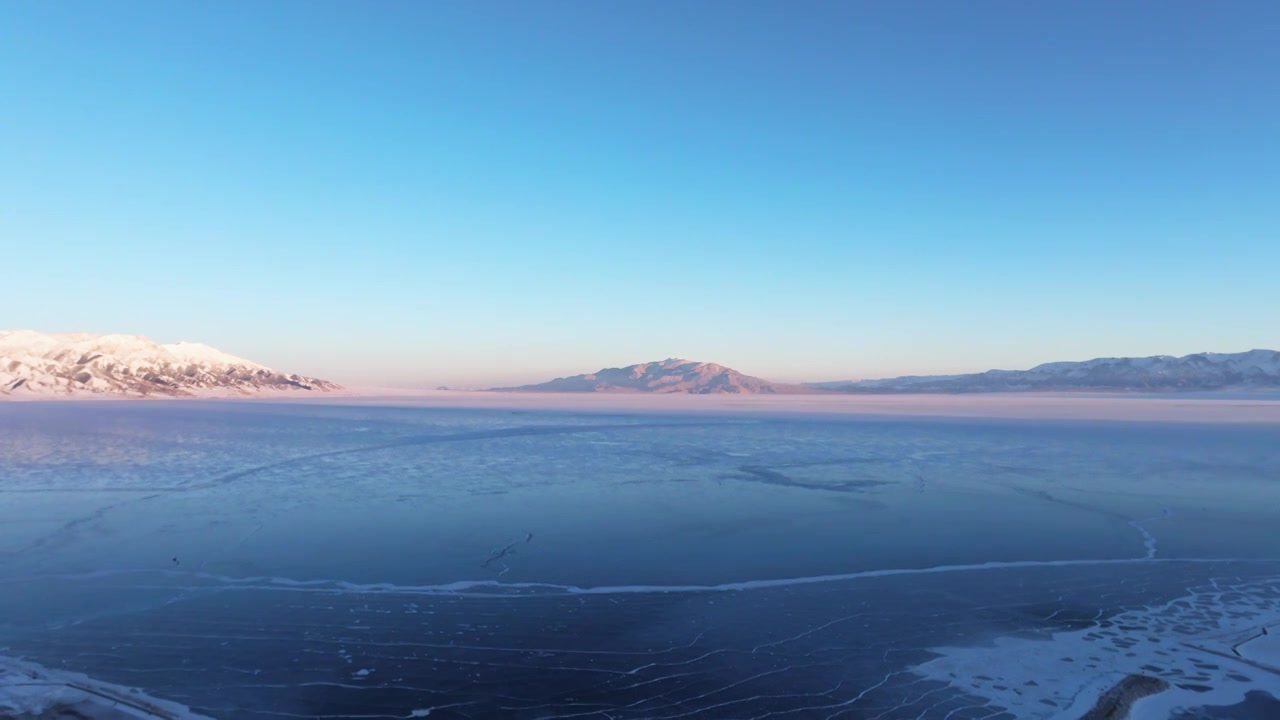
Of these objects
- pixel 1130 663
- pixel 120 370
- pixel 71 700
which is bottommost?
pixel 1130 663

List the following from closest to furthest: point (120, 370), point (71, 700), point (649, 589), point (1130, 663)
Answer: point (71, 700) < point (1130, 663) < point (649, 589) < point (120, 370)

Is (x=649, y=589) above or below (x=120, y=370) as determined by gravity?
below

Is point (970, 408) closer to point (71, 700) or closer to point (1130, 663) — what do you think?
point (1130, 663)

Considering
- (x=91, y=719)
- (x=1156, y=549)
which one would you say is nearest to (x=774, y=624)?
(x=91, y=719)

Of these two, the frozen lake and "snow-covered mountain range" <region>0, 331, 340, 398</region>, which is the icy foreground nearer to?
the frozen lake

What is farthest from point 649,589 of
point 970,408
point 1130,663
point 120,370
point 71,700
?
point 120,370

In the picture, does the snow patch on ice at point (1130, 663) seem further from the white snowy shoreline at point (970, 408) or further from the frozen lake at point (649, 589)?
the white snowy shoreline at point (970, 408)

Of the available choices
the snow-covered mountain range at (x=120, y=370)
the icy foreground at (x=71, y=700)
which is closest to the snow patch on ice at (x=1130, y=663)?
the icy foreground at (x=71, y=700)
